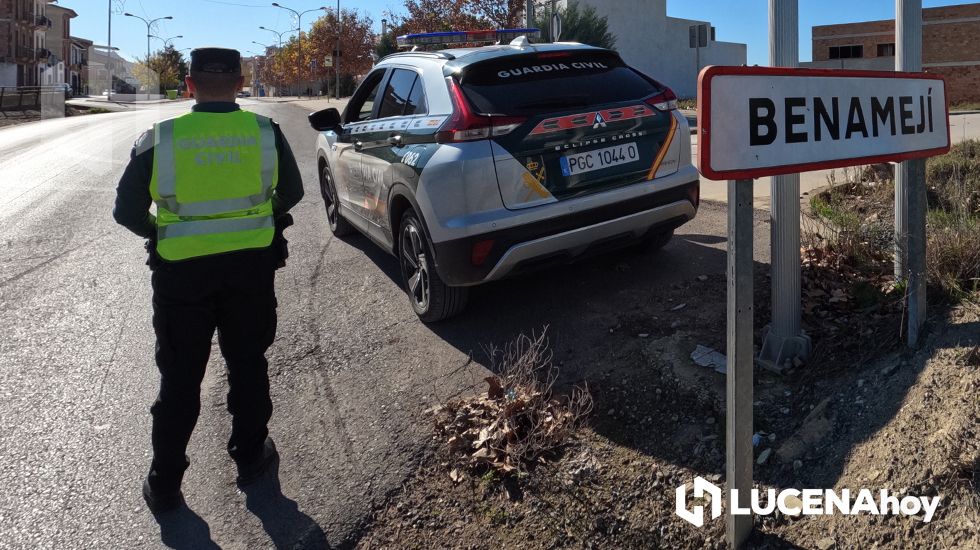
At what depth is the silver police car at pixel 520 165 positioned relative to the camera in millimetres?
4395

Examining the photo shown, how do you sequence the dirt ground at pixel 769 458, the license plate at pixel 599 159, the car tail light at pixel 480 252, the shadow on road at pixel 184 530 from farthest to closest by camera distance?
1. the license plate at pixel 599 159
2. the car tail light at pixel 480 252
3. the shadow on road at pixel 184 530
4. the dirt ground at pixel 769 458

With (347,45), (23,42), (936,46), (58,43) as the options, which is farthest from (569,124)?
(58,43)

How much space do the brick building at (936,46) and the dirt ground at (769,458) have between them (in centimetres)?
3804

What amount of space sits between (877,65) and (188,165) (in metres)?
44.3

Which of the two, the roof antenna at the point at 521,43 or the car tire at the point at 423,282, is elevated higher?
the roof antenna at the point at 521,43

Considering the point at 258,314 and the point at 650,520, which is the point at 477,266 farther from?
the point at 650,520

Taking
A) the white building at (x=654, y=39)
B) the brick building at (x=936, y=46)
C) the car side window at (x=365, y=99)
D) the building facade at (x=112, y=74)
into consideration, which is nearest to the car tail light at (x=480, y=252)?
the car side window at (x=365, y=99)

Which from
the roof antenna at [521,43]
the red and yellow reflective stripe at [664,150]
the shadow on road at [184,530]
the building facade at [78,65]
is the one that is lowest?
the shadow on road at [184,530]

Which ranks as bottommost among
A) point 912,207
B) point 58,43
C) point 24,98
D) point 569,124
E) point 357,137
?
point 912,207

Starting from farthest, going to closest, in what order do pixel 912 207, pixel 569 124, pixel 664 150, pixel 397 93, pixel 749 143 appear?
pixel 397 93 → pixel 664 150 → pixel 569 124 → pixel 912 207 → pixel 749 143

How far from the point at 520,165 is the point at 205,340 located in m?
1.98

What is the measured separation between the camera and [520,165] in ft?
14.4

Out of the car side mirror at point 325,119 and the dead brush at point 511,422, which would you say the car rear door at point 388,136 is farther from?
the dead brush at point 511,422

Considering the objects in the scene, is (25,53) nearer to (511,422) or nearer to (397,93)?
(397,93)
